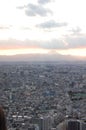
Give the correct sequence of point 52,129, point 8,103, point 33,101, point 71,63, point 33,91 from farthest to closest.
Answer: point 71,63 < point 33,91 < point 33,101 < point 8,103 < point 52,129

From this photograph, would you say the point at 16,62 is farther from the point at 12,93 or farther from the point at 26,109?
the point at 26,109

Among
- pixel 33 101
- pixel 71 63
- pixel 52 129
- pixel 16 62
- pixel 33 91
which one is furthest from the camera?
pixel 71 63

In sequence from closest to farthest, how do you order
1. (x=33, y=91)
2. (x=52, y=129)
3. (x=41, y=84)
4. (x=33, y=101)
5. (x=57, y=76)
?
(x=52, y=129)
(x=33, y=101)
(x=33, y=91)
(x=41, y=84)
(x=57, y=76)

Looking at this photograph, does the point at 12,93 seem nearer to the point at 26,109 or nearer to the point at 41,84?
the point at 26,109

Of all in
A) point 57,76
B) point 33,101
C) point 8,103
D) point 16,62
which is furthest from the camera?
point 16,62

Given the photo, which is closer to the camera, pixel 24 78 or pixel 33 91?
pixel 33 91

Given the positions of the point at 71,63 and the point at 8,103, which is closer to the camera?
the point at 8,103

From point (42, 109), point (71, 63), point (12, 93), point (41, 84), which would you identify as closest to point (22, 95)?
point (12, 93)

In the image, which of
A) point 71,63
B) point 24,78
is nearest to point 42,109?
point 24,78

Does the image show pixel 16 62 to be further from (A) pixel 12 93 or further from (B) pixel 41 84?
(A) pixel 12 93
